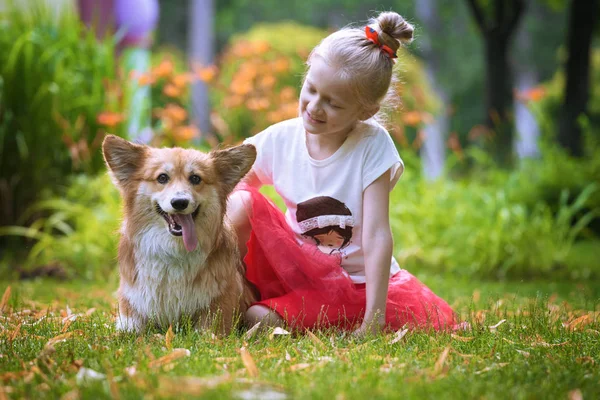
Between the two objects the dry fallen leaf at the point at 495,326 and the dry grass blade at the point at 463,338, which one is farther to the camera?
the dry fallen leaf at the point at 495,326

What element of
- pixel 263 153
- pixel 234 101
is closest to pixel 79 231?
pixel 234 101

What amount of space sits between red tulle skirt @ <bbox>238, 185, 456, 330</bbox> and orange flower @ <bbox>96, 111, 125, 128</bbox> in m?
2.92

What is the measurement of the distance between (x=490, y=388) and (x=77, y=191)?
15.4 ft

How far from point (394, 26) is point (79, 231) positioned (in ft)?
A: 12.2

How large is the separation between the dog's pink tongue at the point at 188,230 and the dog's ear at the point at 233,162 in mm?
266

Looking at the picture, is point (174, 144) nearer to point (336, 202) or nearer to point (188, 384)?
point (336, 202)

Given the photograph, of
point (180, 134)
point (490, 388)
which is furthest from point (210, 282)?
point (180, 134)

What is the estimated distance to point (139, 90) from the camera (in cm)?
738

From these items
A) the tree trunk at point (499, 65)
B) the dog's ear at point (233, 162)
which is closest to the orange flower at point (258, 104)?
the tree trunk at point (499, 65)

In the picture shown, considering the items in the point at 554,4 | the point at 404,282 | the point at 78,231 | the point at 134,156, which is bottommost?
the point at 78,231

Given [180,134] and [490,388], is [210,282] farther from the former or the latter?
[180,134]

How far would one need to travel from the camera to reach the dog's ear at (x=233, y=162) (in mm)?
3129

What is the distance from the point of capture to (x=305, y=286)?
11.1ft

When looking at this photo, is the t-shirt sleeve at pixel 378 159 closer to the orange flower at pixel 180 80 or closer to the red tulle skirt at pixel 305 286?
the red tulle skirt at pixel 305 286
